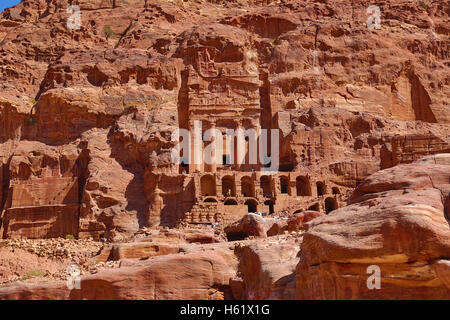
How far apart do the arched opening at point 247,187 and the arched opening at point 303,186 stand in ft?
12.5

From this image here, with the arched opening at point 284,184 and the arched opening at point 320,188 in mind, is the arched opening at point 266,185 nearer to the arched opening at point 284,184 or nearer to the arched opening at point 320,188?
the arched opening at point 284,184

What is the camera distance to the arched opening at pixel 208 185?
1810 inches

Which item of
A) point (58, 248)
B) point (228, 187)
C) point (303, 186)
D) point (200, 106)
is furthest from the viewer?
point (200, 106)

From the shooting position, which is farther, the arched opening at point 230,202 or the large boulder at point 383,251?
the arched opening at point 230,202

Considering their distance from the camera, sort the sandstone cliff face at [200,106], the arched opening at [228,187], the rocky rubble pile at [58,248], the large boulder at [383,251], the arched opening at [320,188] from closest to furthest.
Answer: the large boulder at [383,251] → the rocky rubble pile at [58,248] → the sandstone cliff face at [200,106] → the arched opening at [320,188] → the arched opening at [228,187]

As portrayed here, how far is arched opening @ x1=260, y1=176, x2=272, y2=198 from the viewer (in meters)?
46.2

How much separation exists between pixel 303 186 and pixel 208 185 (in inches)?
302

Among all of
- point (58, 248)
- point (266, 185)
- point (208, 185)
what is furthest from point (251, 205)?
point (58, 248)

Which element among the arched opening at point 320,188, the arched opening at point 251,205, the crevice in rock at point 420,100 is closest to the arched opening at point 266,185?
the arched opening at point 251,205

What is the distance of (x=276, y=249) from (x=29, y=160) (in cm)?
3555

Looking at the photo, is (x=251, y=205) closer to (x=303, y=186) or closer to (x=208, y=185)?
(x=208, y=185)

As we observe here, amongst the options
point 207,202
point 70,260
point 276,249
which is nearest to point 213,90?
point 207,202

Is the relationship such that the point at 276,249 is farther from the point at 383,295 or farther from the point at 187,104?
the point at 187,104

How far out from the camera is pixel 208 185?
46.4 m
